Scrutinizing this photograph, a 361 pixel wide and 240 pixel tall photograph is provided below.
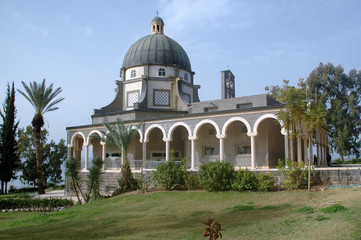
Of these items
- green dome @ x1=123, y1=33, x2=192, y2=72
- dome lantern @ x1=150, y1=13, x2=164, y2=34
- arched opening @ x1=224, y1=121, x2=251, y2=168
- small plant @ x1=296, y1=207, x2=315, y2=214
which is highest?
dome lantern @ x1=150, y1=13, x2=164, y2=34

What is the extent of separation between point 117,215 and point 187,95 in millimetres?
20774

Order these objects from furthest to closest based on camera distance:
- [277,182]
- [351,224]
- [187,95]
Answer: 1. [187,95]
2. [277,182]
3. [351,224]

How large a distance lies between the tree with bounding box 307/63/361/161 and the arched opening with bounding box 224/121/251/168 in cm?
1892

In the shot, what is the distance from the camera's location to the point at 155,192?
807 inches

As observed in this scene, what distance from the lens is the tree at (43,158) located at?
130 ft

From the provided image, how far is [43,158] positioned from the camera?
137 ft

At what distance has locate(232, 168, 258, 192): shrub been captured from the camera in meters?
18.0

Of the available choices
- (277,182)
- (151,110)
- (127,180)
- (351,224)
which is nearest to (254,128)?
(277,182)

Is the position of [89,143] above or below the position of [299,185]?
above

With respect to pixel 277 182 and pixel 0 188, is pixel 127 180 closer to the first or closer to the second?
pixel 277 182

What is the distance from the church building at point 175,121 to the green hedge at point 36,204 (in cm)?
531

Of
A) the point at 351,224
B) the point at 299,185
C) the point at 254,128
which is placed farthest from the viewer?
the point at 254,128

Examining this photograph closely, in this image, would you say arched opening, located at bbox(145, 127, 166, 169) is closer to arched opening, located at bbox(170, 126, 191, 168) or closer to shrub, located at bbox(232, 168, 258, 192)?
arched opening, located at bbox(170, 126, 191, 168)

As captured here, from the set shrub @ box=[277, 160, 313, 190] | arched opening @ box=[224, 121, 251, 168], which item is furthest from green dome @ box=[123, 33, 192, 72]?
shrub @ box=[277, 160, 313, 190]
